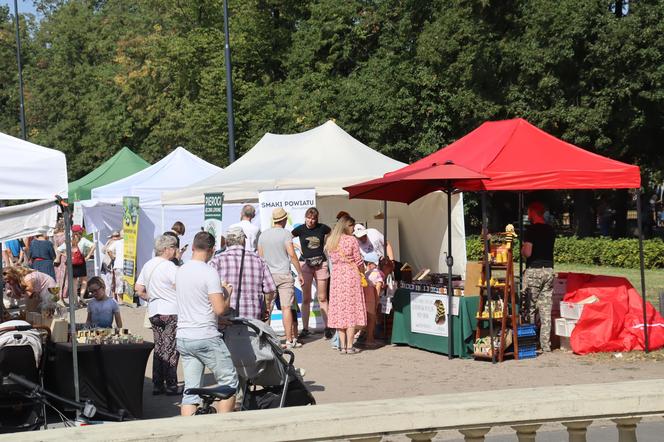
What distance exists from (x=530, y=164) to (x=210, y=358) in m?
5.79

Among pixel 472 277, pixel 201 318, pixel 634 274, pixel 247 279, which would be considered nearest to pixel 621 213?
pixel 634 274

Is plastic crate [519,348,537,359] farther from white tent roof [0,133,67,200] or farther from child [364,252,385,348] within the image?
white tent roof [0,133,67,200]

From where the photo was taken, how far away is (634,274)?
24797 millimetres

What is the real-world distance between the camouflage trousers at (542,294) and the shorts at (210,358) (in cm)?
584

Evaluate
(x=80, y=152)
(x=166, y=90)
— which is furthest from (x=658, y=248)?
(x=80, y=152)

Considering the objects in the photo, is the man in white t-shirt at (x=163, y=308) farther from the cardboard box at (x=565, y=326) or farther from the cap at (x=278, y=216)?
the cardboard box at (x=565, y=326)

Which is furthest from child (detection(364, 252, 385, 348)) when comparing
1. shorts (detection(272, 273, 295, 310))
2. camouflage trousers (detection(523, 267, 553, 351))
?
camouflage trousers (detection(523, 267, 553, 351))

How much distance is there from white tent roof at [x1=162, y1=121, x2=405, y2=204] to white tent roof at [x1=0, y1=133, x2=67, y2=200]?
8.05 meters

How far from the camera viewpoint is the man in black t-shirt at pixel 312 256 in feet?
46.0

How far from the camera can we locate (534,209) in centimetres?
1242

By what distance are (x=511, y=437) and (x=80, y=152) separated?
4924cm

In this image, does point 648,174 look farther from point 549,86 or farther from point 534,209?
point 534,209

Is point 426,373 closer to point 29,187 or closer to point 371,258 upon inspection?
point 371,258

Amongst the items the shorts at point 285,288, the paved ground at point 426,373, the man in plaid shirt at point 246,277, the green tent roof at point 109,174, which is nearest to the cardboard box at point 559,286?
the paved ground at point 426,373
